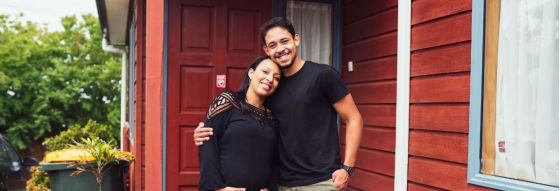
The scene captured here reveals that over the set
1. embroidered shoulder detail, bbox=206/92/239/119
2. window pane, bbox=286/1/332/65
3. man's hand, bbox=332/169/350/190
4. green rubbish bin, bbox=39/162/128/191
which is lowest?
green rubbish bin, bbox=39/162/128/191

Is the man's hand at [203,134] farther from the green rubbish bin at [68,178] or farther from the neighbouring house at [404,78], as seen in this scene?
the green rubbish bin at [68,178]

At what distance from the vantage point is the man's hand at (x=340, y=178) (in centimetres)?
235

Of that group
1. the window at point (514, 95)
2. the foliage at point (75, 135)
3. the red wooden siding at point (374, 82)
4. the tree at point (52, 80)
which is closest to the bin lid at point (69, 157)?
the red wooden siding at point (374, 82)

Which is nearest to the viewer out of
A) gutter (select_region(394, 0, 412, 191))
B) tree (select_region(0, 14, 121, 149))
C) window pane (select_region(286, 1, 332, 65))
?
gutter (select_region(394, 0, 412, 191))

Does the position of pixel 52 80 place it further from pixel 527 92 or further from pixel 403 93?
pixel 527 92

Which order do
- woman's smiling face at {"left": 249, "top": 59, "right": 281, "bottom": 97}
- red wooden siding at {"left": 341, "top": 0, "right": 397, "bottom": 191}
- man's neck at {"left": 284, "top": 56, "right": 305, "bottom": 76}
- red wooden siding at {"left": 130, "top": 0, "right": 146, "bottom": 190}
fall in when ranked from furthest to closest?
red wooden siding at {"left": 130, "top": 0, "right": 146, "bottom": 190}, red wooden siding at {"left": 341, "top": 0, "right": 397, "bottom": 191}, man's neck at {"left": 284, "top": 56, "right": 305, "bottom": 76}, woman's smiling face at {"left": 249, "top": 59, "right": 281, "bottom": 97}

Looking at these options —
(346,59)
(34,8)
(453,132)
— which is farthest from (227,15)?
(34,8)

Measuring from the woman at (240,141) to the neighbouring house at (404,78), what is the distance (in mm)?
1124

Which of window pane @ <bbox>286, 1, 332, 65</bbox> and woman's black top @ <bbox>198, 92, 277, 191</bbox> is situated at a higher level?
window pane @ <bbox>286, 1, 332, 65</bbox>

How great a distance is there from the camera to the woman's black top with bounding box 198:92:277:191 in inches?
91.0

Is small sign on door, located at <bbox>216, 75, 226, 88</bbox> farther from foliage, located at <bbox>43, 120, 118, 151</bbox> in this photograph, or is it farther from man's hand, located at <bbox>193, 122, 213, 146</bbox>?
→ foliage, located at <bbox>43, 120, 118, 151</bbox>

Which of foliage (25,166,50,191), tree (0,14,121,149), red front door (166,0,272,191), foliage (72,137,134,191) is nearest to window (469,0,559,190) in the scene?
red front door (166,0,272,191)

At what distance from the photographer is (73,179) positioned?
14.3ft

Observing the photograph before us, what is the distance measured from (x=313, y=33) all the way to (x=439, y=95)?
184 cm
